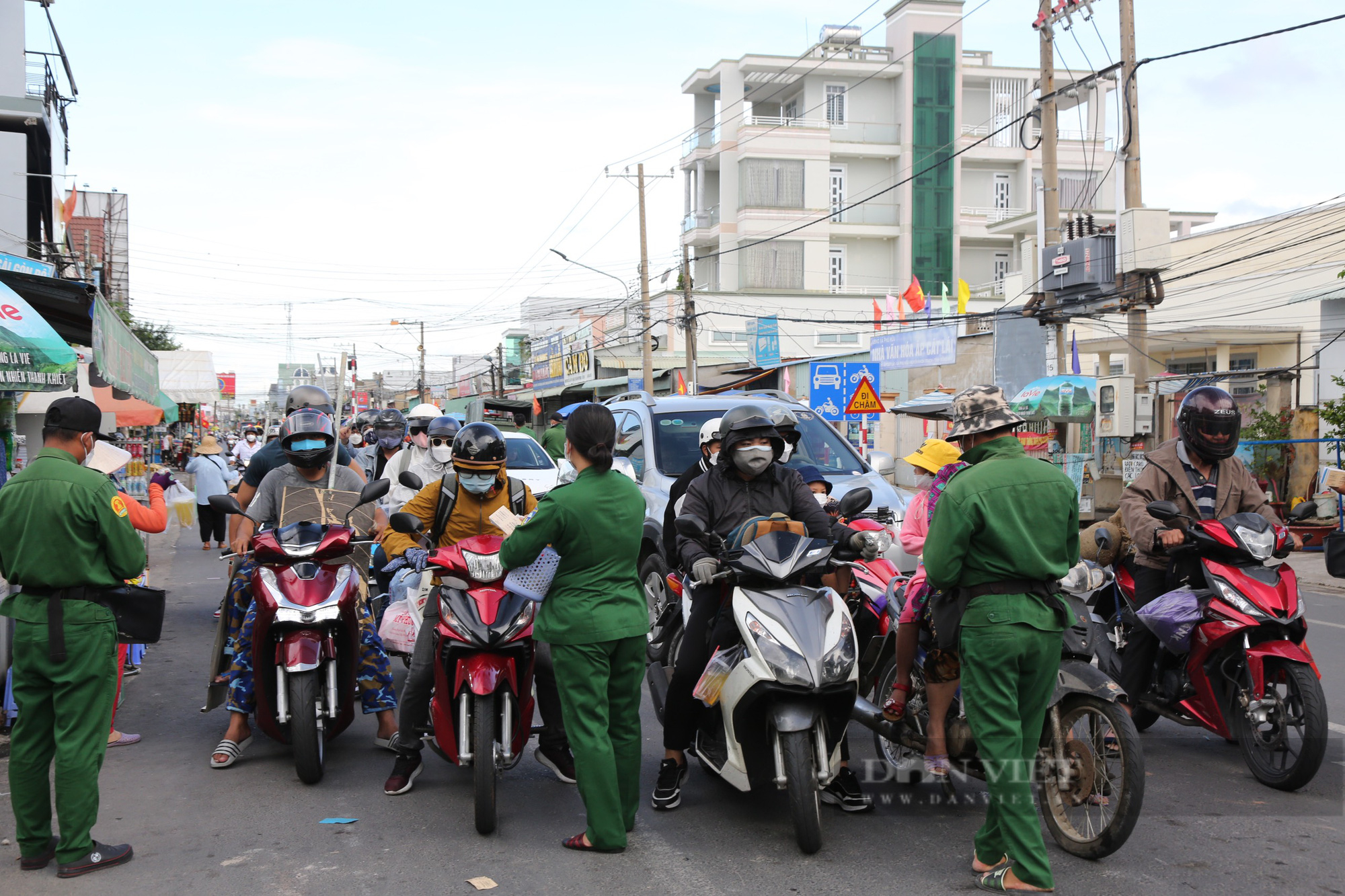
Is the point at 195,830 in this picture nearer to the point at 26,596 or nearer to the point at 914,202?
the point at 26,596

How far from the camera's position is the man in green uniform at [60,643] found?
4457 millimetres

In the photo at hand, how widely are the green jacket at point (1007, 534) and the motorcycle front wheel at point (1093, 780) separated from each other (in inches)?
20.4

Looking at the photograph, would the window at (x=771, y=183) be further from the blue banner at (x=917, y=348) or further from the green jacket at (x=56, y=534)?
the green jacket at (x=56, y=534)

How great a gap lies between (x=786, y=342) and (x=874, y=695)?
44932mm

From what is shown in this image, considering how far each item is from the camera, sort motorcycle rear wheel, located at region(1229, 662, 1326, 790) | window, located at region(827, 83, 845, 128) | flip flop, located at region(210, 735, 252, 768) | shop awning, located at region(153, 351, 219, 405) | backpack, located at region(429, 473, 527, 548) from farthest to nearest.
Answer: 1. window, located at region(827, 83, 845, 128)
2. shop awning, located at region(153, 351, 219, 405)
3. flip flop, located at region(210, 735, 252, 768)
4. backpack, located at region(429, 473, 527, 548)
5. motorcycle rear wheel, located at region(1229, 662, 1326, 790)

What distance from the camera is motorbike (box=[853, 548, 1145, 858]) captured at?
4359mm

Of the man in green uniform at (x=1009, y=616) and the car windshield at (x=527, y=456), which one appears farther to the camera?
the car windshield at (x=527, y=456)

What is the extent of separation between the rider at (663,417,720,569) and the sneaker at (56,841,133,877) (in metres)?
2.72

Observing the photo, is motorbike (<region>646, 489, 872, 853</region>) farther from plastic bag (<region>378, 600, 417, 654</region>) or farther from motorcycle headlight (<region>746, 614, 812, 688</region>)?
plastic bag (<region>378, 600, 417, 654</region>)

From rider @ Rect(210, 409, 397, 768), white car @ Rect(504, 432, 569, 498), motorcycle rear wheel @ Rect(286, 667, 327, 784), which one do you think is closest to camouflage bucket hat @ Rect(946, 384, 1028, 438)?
motorcycle rear wheel @ Rect(286, 667, 327, 784)

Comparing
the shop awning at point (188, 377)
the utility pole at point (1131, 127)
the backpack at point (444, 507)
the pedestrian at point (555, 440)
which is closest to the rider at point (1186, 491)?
the backpack at point (444, 507)

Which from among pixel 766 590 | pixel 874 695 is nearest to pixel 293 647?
pixel 766 590

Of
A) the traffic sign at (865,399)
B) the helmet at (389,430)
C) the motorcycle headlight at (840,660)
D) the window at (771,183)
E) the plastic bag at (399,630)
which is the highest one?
Answer: the window at (771,183)

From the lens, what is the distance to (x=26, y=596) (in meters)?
4.52
